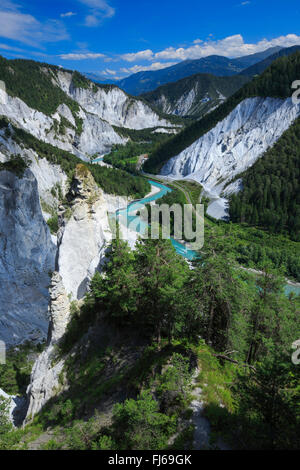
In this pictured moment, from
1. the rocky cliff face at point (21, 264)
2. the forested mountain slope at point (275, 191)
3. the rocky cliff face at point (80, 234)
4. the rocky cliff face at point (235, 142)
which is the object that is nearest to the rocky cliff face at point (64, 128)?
the rocky cliff face at point (235, 142)

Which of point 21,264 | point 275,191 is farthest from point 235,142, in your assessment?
point 21,264

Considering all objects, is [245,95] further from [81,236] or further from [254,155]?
[81,236]

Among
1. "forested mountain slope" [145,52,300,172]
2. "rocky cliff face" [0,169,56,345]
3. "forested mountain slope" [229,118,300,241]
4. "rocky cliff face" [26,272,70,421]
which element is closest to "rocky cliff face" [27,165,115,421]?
"rocky cliff face" [26,272,70,421]

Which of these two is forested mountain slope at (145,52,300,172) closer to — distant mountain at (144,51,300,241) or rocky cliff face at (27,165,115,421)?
distant mountain at (144,51,300,241)

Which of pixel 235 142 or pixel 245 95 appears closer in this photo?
pixel 235 142

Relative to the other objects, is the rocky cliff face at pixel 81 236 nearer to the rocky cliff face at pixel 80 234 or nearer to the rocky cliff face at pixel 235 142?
the rocky cliff face at pixel 80 234
